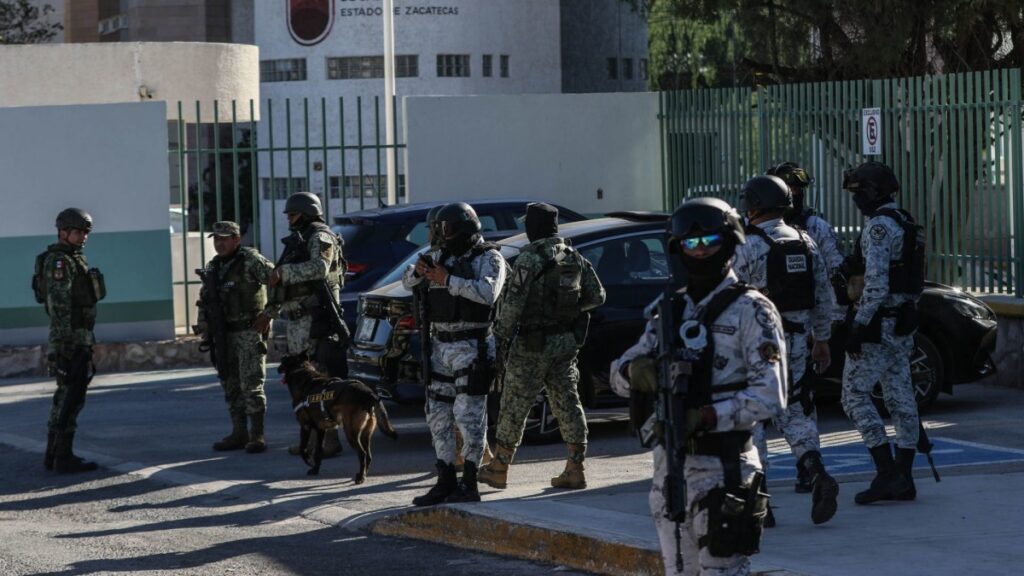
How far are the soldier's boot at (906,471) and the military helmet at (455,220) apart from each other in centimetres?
264

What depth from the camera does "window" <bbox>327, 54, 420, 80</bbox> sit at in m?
50.5

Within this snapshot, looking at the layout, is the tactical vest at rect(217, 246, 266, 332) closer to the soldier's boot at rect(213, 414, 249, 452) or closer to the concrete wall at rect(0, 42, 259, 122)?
the soldier's boot at rect(213, 414, 249, 452)

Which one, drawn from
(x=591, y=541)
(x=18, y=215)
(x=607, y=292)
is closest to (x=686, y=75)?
(x=18, y=215)

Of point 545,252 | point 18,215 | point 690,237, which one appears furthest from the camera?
point 18,215

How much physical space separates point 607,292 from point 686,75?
45581mm

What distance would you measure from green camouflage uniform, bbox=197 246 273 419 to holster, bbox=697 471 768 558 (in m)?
6.78

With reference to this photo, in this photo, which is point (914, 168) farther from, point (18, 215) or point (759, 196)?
point (18, 215)

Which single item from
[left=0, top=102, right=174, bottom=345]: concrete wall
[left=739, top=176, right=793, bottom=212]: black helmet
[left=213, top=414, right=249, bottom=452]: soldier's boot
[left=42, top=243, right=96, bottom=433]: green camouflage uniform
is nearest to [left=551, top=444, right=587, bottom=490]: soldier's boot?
[left=739, top=176, right=793, bottom=212]: black helmet

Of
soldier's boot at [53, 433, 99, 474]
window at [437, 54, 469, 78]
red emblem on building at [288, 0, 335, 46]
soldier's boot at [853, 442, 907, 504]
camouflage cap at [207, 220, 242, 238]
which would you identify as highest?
red emblem on building at [288, 0, 335, 46]

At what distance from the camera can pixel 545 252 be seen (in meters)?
9.22

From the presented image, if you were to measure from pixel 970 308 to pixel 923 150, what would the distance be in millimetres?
2956

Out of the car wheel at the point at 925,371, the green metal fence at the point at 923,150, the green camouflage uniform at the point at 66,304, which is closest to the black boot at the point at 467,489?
the green camouflage uniform at the point at 66,304

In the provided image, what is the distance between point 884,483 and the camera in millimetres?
8391

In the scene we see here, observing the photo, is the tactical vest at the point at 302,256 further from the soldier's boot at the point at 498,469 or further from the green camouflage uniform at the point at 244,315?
the soldier's boot at the point at 498,469
